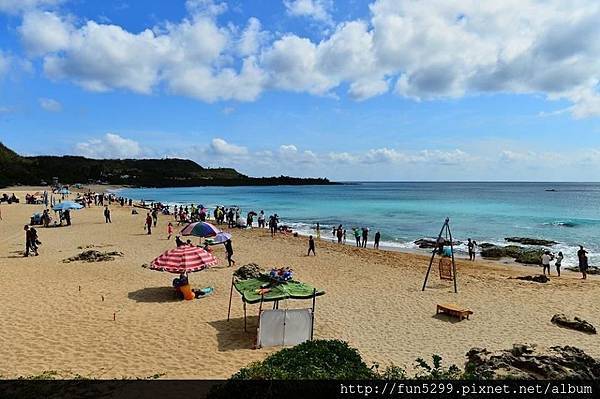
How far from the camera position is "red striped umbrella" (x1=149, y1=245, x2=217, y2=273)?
1266 centimetres

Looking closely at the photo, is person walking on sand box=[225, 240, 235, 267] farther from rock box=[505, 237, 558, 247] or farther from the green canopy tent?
rock box=[505, 237, 558, 247]

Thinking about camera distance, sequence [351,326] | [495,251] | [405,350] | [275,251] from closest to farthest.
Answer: [405,350]
[351,326]
[275,251]
[495,251]

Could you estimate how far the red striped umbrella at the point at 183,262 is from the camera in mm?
12663

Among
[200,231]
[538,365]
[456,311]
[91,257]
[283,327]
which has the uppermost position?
[200,231]

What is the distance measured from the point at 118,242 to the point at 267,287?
17870 millimetres

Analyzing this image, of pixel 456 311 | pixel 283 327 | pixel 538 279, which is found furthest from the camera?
pixel 538 279

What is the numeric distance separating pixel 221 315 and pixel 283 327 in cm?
279

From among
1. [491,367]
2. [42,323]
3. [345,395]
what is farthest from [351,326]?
[42,323]

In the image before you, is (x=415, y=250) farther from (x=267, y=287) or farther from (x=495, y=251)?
(x=267, y=287)

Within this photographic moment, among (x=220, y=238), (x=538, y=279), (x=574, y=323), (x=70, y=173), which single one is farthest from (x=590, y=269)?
(x=70, y=173)

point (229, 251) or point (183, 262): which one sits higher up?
point (183, 262)

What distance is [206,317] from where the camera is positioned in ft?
38.5

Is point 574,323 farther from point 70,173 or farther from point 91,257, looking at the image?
point 70,173

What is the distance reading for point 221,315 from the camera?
11922mm
